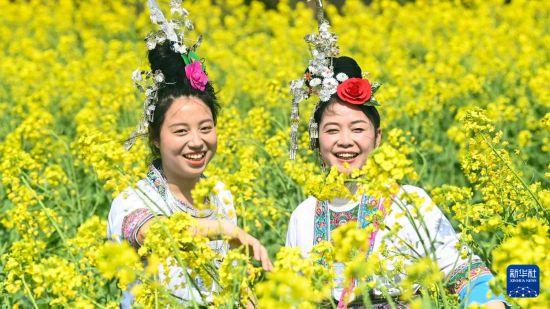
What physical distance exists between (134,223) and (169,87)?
1.89ft

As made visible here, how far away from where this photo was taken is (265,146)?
3.93 m

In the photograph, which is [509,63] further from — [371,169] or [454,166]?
[371,169]

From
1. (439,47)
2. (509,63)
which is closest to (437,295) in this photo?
(509,63)

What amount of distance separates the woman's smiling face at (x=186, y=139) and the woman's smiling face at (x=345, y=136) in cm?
39

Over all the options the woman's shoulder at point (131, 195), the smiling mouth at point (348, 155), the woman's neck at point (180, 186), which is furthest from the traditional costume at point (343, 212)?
the woman's shoulder at point (131, 195)

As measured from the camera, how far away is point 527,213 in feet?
7.87

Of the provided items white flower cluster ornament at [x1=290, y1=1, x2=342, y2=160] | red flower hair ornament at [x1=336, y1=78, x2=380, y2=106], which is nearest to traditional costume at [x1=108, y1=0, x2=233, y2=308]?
white flower cluster ornament at [x1=290, y1=1, x2=342, y2=160]

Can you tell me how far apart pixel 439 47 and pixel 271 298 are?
6.34m

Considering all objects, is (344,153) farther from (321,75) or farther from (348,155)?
(321,75)

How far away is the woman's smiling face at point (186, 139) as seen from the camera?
9.00ft

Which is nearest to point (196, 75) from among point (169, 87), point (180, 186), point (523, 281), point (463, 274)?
point (169, 87)

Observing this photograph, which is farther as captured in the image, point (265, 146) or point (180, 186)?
point (265, 146)

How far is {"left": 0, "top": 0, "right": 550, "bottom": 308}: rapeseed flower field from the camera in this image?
1.88m

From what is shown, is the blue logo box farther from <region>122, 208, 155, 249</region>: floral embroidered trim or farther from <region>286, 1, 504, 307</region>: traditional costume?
<region>122, 208, 155, 249</region>: floral embroidered trim
